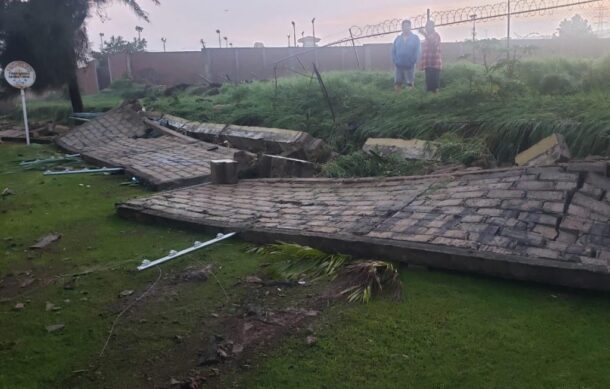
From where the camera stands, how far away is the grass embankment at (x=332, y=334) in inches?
110

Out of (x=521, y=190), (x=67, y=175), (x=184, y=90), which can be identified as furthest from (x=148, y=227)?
(x=184, y=90)

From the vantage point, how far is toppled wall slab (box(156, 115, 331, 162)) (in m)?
8.24

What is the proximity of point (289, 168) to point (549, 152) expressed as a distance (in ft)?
10.9

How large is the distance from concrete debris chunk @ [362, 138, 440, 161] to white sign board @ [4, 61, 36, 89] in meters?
10.9

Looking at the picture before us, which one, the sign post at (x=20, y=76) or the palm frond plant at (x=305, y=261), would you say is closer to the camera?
the palm frond plant at (x=305, y=261)

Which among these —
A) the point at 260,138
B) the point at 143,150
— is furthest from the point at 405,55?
the point at 143,150

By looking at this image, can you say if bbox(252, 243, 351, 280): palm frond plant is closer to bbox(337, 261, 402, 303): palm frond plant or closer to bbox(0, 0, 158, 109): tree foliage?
bbox(337, 261, 402, 303): palm frond plant

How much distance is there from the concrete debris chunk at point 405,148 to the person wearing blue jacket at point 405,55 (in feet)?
11.7

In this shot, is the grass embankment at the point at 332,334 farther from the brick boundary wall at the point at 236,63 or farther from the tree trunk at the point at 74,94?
the brick boundary wall at the point at 236,63

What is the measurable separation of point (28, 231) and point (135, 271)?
211 cm

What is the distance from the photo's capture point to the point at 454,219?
14.3 feet

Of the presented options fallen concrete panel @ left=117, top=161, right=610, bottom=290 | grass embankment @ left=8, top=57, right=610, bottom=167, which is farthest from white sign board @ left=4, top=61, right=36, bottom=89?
fallen concrete panel @ left=117, top=161, right=610, bottom=290

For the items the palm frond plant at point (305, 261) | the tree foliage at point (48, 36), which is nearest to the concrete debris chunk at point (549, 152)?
the palm frond plant at point (305, 261)

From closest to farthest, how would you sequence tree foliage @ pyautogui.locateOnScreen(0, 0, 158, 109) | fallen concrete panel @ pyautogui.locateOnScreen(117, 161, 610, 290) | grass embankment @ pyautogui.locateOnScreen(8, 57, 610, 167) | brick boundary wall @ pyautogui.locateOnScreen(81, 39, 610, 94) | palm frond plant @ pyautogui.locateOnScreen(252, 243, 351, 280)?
fallen concrete panel @ pyautogui.locateOnScreen(117, 161, 610, 290) < palm frond plant @ pyautogui.locateOnScreen(252, 243, 351, 280) < grass embankment @ pyautogui.locateOnScreen(8, 57, 610, 167) < tree foliage @ pyautogui.locateOnScreen(0, 0, 158, 109) < brick boundary wall @ pyautogui.locateOnScreen(81, 39, 610, 94)
